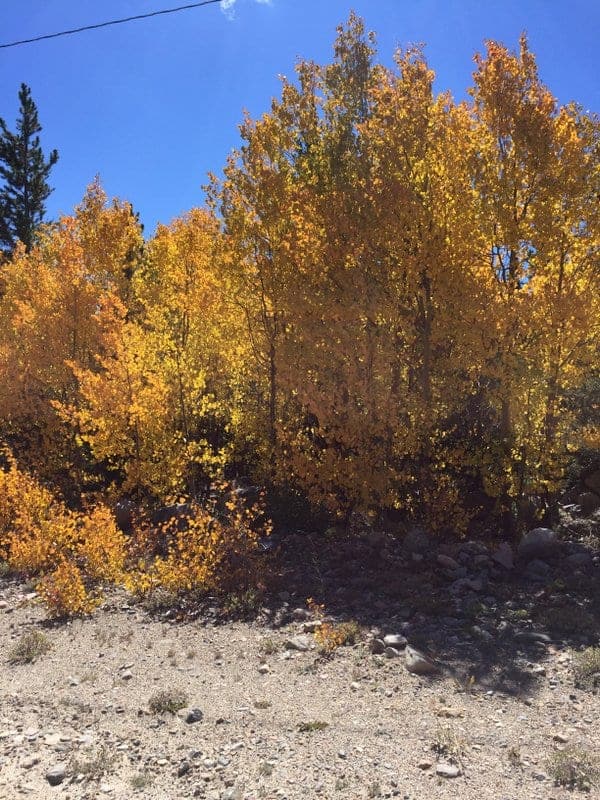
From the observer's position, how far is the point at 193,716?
441 cm

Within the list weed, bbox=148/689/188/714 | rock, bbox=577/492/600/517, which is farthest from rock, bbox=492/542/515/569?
weed, bbox=148/689/188/714

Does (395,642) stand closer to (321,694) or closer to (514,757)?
(321,694)

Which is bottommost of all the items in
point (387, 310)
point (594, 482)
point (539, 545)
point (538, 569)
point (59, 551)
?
point (59, 551)

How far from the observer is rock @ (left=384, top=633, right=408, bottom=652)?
18.5 feet

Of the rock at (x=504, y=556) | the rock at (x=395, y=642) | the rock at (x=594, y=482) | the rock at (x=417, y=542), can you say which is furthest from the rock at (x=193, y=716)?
the rock at (x=594, y=482)

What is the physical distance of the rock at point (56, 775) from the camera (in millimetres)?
3611

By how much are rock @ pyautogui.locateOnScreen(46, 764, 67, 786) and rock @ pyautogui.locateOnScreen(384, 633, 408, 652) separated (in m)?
3.01

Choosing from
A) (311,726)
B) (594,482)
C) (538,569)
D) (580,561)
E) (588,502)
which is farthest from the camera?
(594,482)

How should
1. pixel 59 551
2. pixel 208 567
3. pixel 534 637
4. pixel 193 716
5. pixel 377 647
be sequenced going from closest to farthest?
1. pixel 193 716
2. pixel 377 647
3. pixel 534 637
4. pixel 208 567
5. pixel 59 551

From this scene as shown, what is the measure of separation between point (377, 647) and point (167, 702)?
2.02 m

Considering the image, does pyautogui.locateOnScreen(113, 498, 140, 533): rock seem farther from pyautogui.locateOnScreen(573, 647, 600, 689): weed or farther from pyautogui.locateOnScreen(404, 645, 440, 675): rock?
pyautogui.locateOnScreen(573, 647, 600, 689): weed

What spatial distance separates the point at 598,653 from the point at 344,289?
5.61 meters

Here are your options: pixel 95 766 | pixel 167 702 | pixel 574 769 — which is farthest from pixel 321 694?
pixel 574 769

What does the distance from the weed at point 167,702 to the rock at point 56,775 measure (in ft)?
2.95
